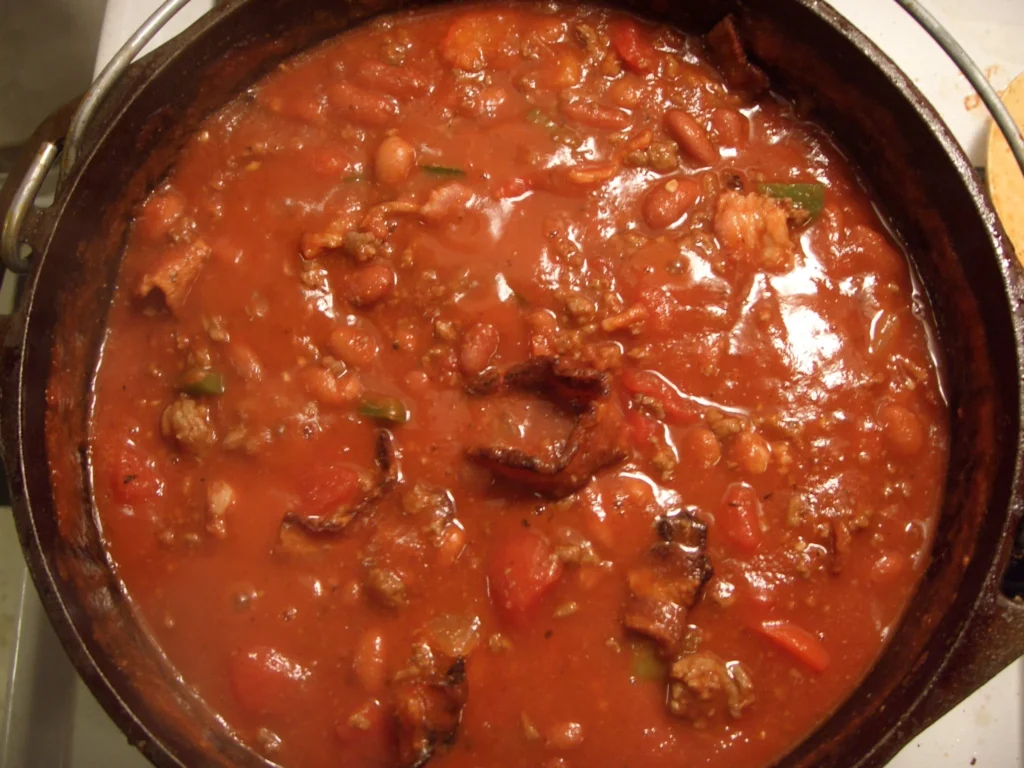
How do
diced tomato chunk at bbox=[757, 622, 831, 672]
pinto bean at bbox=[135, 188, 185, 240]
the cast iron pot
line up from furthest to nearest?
pinto bean at bbox=[135, 188, 185, 240]
diced tomato chunk at bbox=[757, 622, 831, 672]
the cast iron pot

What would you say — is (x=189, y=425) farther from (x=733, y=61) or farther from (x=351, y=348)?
(x=733, y=61)

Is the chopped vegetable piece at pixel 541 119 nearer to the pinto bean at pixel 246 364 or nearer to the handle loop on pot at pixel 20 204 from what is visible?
the pinto bean at pixel 246 364

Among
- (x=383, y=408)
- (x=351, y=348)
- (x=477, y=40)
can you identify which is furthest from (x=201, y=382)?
(x=477, y=40)

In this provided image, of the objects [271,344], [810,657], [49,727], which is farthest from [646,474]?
[49,727]

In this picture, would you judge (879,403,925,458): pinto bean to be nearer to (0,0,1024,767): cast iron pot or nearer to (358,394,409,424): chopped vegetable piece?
(0,0,1024,767): cast iron pot

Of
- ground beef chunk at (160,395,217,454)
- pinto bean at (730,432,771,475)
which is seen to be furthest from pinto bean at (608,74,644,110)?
ground beef chunk at (160,395,217,454)

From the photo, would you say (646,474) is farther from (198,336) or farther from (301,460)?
(198,336)
